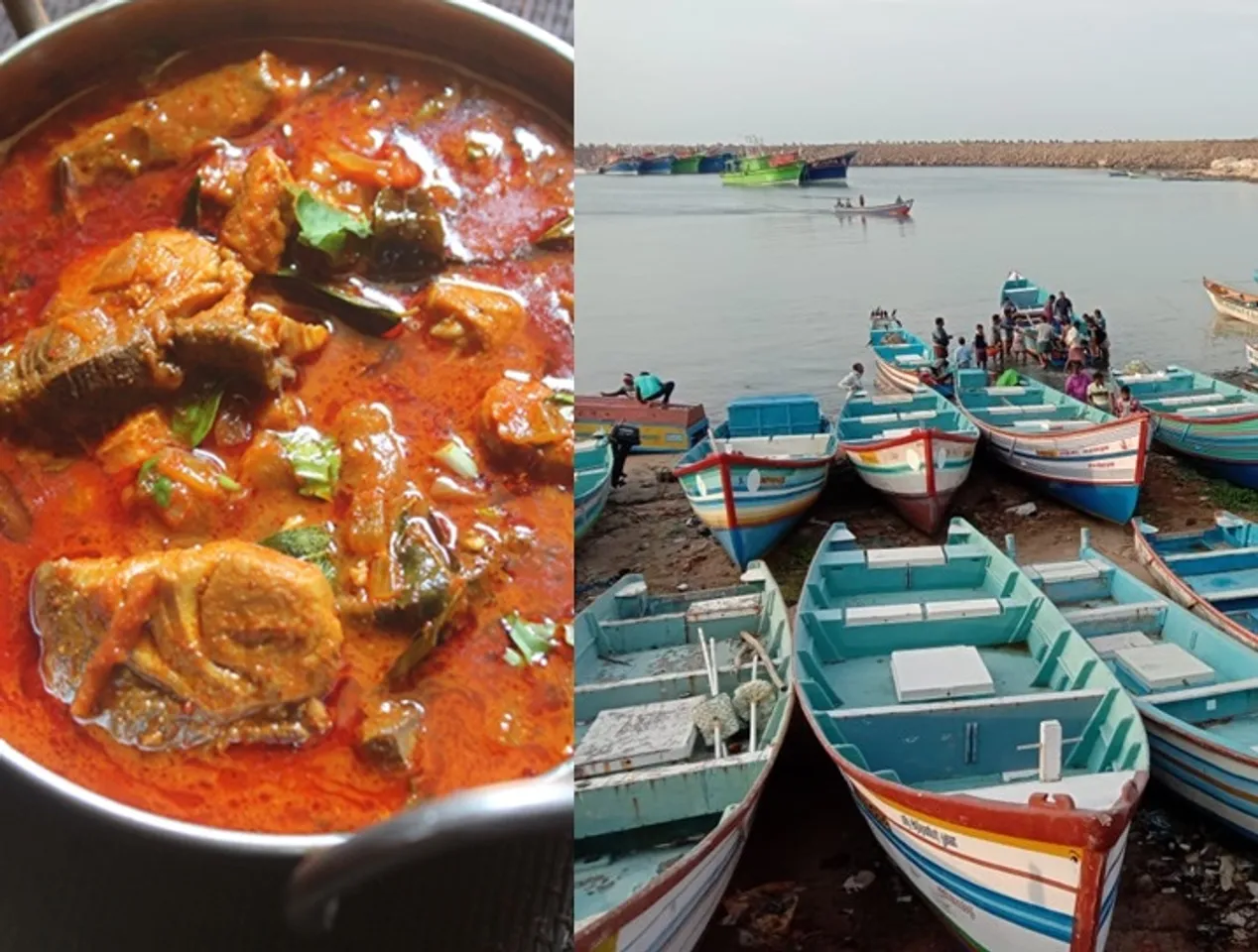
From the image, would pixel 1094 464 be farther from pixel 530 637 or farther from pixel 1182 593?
pixel 530 637

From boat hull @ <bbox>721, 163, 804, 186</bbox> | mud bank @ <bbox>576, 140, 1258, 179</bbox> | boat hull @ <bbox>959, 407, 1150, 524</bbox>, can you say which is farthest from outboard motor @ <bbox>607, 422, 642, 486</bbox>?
boat hull @ <bbox>959, 407, 1150, 524</bbox>

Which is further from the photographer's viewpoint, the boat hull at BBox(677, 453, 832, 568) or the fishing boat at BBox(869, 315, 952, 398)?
the fishing boat at BBox(869, 315, 952, 398)

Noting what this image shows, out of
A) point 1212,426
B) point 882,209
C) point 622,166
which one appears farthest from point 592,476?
point 882,209

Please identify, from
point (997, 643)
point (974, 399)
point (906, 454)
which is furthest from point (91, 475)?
point (974, 399)

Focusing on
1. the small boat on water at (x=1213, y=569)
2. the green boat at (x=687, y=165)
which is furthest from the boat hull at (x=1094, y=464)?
the green boat at (x=687, y=165)

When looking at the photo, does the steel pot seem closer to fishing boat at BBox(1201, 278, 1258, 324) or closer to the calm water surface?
the calm water surface

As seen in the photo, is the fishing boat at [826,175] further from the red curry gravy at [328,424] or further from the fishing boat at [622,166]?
the red curry gravy at [328,424]
